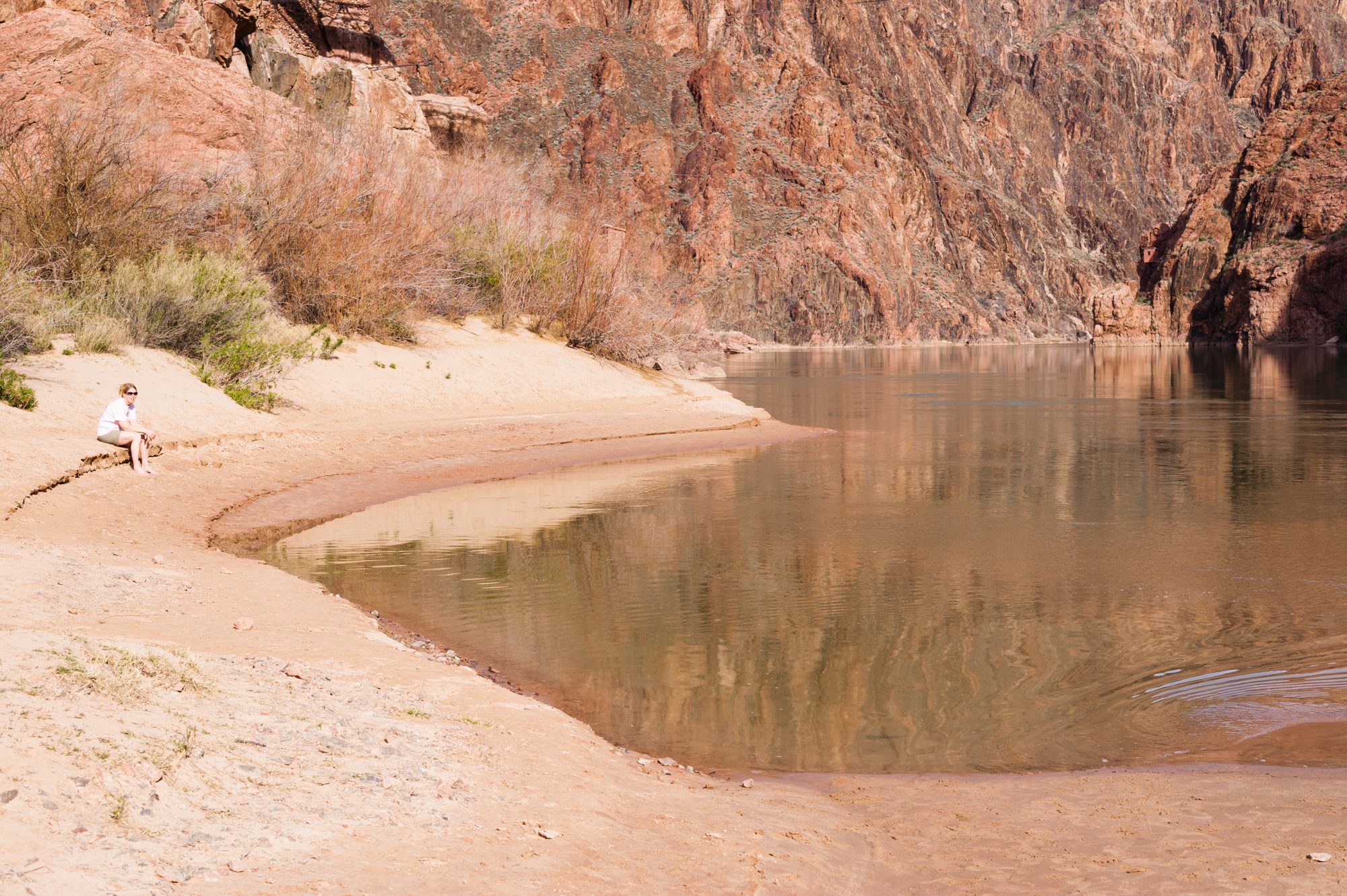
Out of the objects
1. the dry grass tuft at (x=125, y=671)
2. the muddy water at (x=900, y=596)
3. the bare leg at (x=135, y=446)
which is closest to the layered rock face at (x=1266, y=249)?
the muddy water at (x=900, y=596)

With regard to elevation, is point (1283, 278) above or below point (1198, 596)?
above

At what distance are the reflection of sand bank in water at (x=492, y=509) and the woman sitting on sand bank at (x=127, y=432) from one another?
121 inches

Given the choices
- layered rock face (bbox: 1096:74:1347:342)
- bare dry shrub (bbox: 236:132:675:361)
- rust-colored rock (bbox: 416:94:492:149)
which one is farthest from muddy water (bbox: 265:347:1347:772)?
layered rock face (bbox: 1096:74:1347:342)

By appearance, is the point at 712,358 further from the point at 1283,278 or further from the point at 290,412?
the point at 1283,278

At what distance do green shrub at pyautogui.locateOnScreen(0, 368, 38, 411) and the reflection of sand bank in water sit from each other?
210 inches

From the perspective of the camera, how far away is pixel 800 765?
8125 millimetres

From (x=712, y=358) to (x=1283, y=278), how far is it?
95283 millimetres

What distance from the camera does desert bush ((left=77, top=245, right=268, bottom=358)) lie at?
24.5 m

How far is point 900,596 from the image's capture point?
43.0 ft

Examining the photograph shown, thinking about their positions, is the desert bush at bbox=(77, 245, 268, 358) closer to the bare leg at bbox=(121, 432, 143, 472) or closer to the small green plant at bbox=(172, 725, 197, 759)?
the bare leg at bbox=(121, 432, 143, 472)

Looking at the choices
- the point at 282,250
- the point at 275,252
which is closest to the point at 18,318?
the point at 275,252

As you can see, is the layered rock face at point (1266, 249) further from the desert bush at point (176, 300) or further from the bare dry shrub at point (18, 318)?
the bare dry shrub at point (18, 318)

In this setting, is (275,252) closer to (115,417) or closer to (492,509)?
(115,417)

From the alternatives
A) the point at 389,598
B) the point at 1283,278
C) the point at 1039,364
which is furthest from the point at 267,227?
the point at 1283,278
